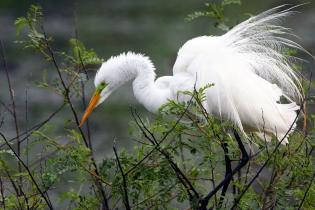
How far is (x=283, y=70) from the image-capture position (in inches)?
126

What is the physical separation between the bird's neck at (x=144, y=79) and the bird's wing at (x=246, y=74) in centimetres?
20

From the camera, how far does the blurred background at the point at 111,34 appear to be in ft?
20.1

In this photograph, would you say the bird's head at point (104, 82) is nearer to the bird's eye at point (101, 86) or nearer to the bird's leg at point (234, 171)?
the bird's eye at point (101, 86)

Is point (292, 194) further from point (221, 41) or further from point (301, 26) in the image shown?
point (301, 26)

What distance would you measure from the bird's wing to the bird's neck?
199 millimetres

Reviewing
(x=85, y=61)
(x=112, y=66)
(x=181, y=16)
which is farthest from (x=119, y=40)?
(x=85, y=61)

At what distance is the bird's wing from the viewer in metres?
3.26

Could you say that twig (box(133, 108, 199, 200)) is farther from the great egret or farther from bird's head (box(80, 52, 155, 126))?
bird's head (box(80, 52, 155, 126))

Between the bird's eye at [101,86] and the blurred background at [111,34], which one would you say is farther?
the blurred background at [111,34]

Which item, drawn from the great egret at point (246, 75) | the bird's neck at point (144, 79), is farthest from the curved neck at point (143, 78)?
the great egret at point (246, 75)

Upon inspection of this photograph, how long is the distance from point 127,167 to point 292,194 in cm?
51

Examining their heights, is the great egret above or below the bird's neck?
below

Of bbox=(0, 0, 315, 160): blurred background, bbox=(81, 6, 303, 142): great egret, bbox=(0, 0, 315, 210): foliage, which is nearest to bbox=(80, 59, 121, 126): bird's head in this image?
bbox=(81, 6, 303, 142): great egret

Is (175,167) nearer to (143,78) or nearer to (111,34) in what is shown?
(143,78)
